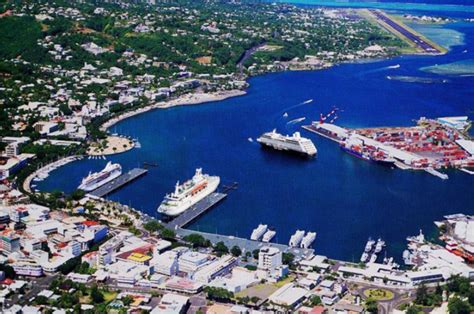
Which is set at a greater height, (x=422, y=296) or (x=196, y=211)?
(x=422, y=296)

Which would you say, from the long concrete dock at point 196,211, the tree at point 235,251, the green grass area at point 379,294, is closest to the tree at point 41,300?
the tree at point 235,251

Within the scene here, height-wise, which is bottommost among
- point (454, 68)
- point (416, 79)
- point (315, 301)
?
point (454, 68)

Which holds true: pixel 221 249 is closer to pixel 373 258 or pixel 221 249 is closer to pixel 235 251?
pixel 235 251

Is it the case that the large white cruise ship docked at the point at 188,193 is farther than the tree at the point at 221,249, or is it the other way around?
the large white cruise ship docked at the point at 188,193

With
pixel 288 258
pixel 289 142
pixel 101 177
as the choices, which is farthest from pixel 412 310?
pixel 289 142

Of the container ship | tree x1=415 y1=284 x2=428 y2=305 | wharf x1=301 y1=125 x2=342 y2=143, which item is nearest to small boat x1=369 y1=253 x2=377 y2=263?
tree x1=415 y1=284 x2=428 y2=305

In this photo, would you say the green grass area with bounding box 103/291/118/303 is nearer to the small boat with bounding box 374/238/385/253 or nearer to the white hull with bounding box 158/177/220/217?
the white hull with bounding box 158/177/220/217

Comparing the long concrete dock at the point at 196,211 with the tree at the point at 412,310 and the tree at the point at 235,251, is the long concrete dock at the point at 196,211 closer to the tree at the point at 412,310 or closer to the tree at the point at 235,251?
the tree at the point at 235,251
